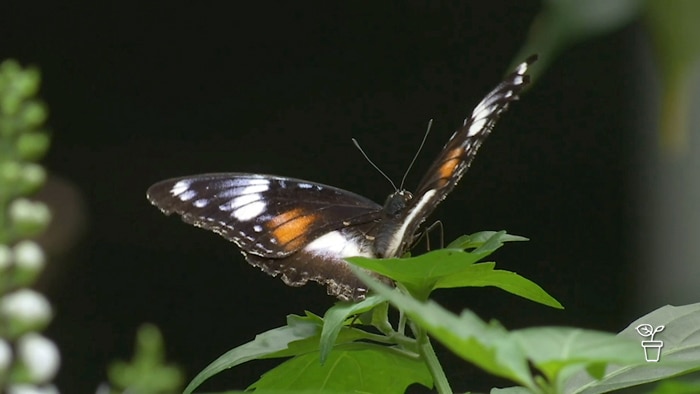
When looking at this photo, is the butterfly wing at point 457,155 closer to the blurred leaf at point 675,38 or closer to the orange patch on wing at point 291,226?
the orange patch on wing at point 291,226

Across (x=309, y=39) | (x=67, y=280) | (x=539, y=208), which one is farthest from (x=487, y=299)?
(x=67, y=280)

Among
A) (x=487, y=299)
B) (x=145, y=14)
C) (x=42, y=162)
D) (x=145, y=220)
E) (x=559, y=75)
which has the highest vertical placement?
(x=145, y=14)

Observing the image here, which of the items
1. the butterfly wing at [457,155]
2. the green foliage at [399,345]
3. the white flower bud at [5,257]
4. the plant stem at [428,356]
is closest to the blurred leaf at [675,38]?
the green foliage at [399,345]

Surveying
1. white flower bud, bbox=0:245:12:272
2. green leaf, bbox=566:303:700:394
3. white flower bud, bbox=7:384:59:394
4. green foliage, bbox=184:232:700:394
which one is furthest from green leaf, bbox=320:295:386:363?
white flower bud, bbox=0:245:12:272

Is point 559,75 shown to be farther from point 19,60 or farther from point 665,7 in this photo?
point 665,7

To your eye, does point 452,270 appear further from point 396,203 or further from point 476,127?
point 396,203
